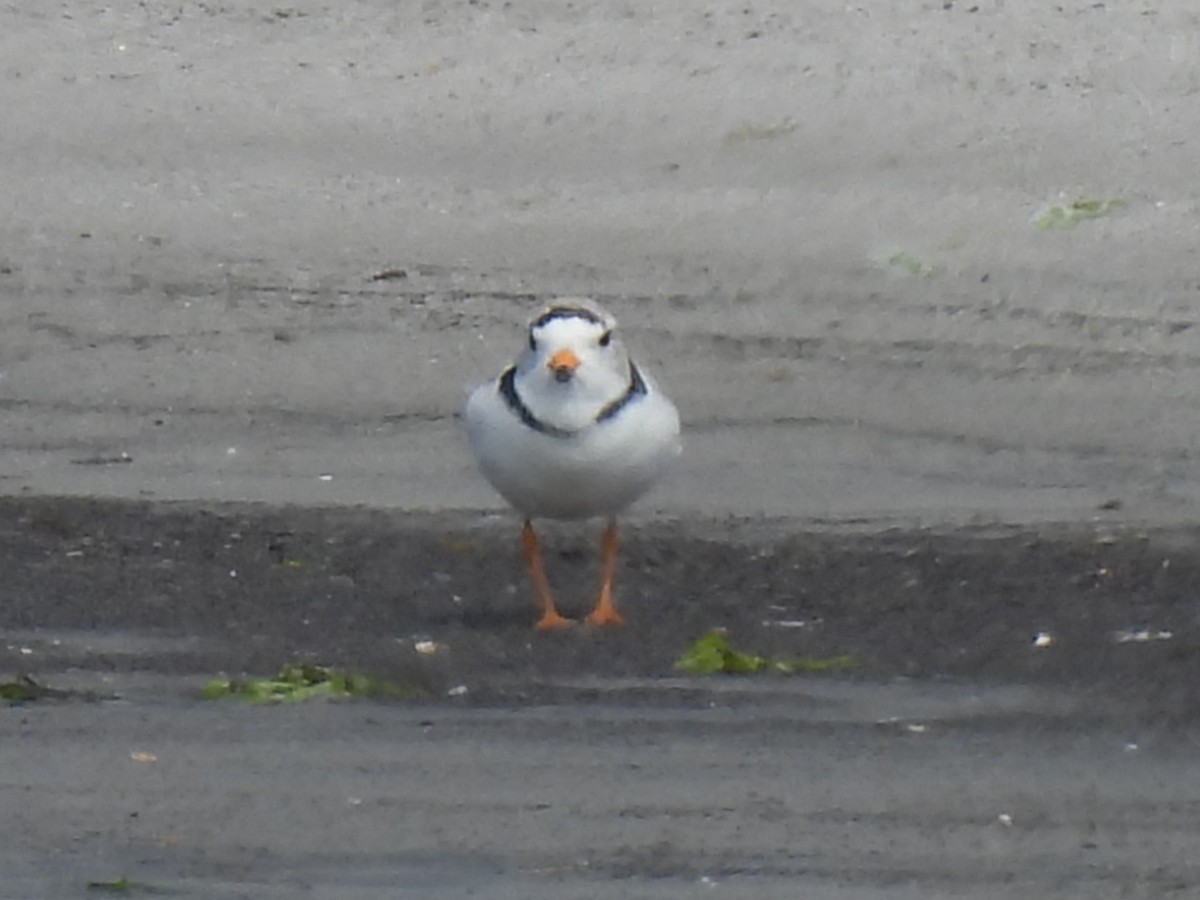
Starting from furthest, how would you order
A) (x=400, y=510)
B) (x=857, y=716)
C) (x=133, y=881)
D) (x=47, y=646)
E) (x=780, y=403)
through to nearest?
(x=780, y=403) < (x=400, y=510) < (x=47, y=646) < (x=857, y=716) < (x=133, y=881)

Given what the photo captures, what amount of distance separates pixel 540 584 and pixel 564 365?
0.65m

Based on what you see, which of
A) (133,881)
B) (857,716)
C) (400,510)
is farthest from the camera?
(400,510)

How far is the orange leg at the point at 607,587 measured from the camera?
8156mm

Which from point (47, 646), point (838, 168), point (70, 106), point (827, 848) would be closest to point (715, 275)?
point (838, 168)

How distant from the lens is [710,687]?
23.5ft

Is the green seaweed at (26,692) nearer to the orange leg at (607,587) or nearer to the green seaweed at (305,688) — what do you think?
the green seaweed at (305,688)

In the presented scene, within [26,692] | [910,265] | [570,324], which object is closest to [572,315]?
[570,324]

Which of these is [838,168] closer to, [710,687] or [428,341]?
[428,341]

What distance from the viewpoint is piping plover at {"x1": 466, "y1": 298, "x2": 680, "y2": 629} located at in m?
8.15

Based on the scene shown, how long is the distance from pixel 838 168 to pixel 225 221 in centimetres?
216

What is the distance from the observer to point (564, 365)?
A: 805 centimetres

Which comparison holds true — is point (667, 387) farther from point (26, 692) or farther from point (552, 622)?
point (26, 692)

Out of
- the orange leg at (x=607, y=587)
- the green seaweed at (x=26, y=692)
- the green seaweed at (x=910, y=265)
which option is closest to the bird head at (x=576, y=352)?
the orange leg at (x=607, y=587)

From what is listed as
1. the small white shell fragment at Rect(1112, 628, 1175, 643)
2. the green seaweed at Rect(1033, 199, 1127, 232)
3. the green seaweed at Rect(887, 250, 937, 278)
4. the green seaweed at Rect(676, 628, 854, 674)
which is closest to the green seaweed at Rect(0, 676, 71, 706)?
the green seaweed at Rect(676, 628, 854, 674)
